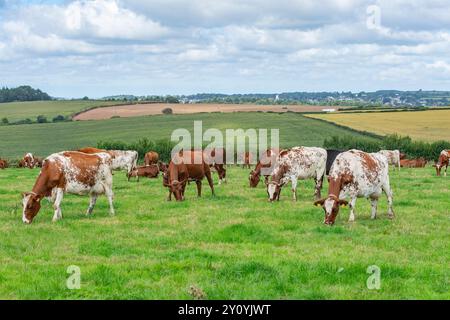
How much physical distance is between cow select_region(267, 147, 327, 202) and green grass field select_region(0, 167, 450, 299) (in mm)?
1526

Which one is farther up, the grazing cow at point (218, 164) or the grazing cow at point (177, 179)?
the grazing cow at point (177, 179)

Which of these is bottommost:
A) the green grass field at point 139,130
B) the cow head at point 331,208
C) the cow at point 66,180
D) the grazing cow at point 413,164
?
the grazing cow at point 413,164

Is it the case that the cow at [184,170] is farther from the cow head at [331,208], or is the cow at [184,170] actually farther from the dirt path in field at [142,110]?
the dirt path in field at [142,110]

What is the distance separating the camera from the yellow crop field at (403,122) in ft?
→ 234

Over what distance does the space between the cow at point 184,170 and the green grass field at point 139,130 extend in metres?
43.3

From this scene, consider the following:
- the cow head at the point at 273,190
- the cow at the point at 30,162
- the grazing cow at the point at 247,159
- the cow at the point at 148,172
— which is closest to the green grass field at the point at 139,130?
the cow at the point at 30,162

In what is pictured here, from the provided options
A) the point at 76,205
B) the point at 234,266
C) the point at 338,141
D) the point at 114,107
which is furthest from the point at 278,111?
the point at 234,266

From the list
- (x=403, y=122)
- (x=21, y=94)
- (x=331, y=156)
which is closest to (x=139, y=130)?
(x=403, y=122)

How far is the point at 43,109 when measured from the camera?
119312 mm

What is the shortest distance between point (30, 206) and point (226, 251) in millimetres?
7359

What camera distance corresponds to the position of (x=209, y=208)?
19297 mm

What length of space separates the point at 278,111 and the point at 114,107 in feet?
106

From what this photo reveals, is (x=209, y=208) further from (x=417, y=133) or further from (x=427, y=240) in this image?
(x=417, y=133)

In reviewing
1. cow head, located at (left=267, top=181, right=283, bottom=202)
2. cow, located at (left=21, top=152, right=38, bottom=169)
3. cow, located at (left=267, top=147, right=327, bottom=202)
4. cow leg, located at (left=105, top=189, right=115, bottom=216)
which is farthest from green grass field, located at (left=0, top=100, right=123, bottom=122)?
cow leg, located at (left=105, top=189, right=115, bottom=216)
